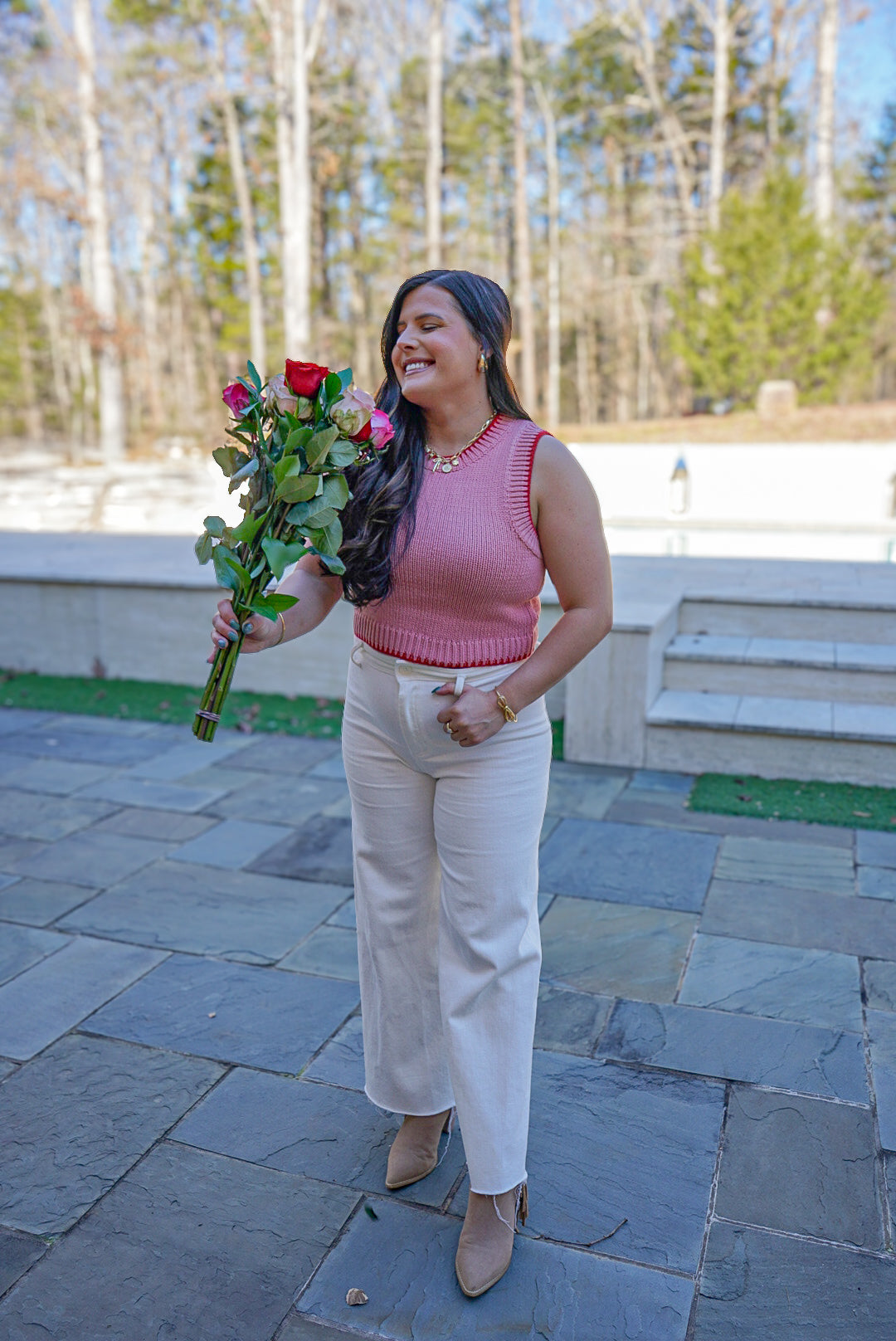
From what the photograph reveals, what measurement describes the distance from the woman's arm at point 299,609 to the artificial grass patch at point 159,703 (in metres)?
3.41

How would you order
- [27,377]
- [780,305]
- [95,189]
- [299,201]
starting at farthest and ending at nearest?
[27,377] → [95,189] → [299,201] → [780,305]

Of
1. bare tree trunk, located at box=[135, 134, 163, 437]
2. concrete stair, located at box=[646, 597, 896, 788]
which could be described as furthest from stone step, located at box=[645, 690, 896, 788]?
bare tree trunk, located at box=[135, 134, 163, 437]

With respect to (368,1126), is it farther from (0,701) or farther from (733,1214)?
(0,701)

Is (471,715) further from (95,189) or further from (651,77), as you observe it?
(651,77)

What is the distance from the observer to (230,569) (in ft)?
6.18

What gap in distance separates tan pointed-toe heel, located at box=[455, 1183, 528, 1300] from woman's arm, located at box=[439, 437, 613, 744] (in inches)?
34.8

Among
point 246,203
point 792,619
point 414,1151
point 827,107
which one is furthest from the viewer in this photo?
point 246,203

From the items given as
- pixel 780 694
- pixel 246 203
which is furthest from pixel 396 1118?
pixel 246 203

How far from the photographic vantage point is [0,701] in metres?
6.27

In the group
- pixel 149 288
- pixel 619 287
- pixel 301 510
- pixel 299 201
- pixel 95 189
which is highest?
pixel 95 189

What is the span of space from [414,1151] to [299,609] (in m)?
1.15

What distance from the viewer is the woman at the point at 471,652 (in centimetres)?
181

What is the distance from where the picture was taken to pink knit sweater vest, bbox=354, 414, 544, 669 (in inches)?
71.1

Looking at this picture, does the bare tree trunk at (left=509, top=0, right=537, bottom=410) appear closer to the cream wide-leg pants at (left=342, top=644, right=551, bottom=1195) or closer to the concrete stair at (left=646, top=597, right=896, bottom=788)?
the concrete stair at (left=646, top=597, right=896, bottom=788)
